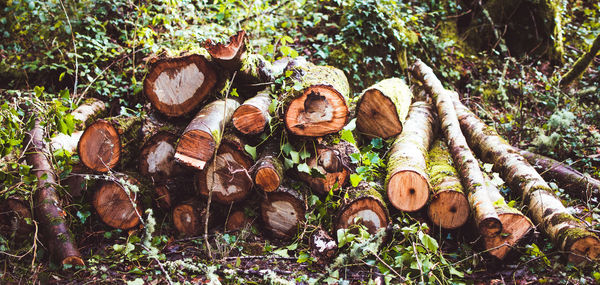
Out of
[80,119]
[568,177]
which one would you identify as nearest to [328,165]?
[80,119]

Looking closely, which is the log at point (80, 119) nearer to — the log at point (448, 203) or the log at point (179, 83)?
the log at point (179, 83)

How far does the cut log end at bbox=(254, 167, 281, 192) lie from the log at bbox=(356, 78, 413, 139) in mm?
1395

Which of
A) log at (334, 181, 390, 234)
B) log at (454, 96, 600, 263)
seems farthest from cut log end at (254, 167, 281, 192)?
log at (454, 96, 600, 263)

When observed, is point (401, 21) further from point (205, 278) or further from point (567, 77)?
point (205, 278)

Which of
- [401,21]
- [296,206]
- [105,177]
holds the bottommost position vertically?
[296,206]

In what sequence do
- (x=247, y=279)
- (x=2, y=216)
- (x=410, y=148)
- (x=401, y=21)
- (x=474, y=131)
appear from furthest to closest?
(x=401, y=21), (x=474, y=131), (x=410, y=148), (x=2, y=216), (x=247, y=279)

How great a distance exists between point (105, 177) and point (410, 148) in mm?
2748

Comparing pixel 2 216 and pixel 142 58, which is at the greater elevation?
pixel 142 58

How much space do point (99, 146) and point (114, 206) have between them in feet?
1.76

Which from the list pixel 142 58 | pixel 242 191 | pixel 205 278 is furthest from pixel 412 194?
pixel 142 58

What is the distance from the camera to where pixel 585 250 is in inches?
96.5

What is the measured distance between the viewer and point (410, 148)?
3.41m

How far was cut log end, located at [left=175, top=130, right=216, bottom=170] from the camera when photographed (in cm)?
272

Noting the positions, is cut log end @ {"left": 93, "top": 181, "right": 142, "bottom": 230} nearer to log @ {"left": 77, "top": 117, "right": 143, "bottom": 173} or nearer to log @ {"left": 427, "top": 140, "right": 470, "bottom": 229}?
log @ {"left": 77, "top": 117, "right": 143, "bottom": 173}
